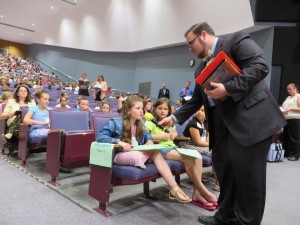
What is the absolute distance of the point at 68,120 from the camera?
3365 mm

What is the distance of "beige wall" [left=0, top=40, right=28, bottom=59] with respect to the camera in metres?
21.1

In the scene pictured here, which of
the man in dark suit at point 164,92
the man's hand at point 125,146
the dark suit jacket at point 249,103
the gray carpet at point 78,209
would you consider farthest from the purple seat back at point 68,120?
the man in dark suit at point 164,92

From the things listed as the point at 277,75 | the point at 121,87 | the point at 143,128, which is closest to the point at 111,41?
the point at 121,87

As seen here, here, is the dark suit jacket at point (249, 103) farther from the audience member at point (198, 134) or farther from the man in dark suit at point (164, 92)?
the man in dark suit at point (164, 92)

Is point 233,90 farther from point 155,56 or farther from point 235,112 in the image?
point 155,56

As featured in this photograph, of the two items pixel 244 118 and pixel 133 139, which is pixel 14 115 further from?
pixel 244 118

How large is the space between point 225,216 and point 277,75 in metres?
6.76

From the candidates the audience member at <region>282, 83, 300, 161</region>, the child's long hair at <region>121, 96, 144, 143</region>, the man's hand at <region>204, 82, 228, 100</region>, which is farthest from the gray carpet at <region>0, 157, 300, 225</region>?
the audience member at <region>282, 83, 300, 161</region>

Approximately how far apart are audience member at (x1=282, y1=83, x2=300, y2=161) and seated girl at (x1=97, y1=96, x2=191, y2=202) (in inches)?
149

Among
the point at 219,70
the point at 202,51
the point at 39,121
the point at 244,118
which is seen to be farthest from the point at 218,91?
the point at 39,121

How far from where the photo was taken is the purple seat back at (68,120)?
322cm

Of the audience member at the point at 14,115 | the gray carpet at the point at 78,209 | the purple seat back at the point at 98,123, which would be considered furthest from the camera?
the audience member at the point at 14,115

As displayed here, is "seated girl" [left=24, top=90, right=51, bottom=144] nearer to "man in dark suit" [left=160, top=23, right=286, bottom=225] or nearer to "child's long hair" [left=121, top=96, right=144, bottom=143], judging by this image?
"child's long hair" [left=121, top=96, right=144, bottom=143]

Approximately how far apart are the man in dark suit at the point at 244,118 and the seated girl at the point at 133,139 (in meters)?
0.61
